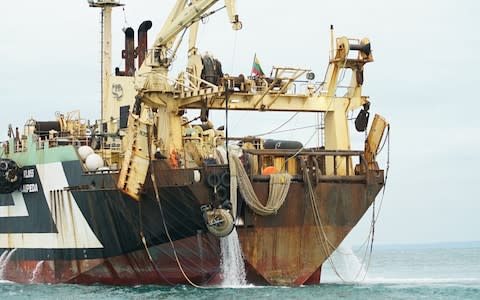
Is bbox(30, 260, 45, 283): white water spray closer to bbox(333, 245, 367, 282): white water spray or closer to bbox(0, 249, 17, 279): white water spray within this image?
bbox(0, 249, 17, 279): white water spray

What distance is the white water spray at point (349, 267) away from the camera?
91.2 feet

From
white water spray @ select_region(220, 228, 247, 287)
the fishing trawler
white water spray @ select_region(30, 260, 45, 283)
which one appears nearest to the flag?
the fishing trawler

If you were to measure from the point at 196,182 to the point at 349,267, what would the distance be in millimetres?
6548

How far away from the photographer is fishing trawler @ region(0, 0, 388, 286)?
24.8 metres

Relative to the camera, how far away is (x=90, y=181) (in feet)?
87.5

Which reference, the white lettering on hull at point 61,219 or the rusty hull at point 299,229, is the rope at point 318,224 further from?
the white lettering on hull at point 61,219

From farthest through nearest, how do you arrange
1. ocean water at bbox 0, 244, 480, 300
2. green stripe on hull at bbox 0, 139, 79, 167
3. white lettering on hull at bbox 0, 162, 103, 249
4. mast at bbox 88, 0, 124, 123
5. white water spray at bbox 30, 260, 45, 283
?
mast at bbox 88, 0, 124, 123 < white water spray at bbox 30, 260, 45, 283 < green stripe on hull at bbox 0, 139, 79, 167 < white lettering on hull at bbox 0, 162, 103, 249 < ocean water at bbox 0, 244, 480, 300

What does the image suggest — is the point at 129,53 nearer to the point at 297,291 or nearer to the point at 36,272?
the point at 36,272

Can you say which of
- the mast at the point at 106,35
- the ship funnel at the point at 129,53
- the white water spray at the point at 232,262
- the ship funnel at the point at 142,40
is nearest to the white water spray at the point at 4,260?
the mast at the point at 106,35

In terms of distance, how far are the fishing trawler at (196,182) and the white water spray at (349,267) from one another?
1.45m

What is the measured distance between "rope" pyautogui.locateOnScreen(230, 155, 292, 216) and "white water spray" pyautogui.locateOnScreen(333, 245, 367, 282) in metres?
3.69

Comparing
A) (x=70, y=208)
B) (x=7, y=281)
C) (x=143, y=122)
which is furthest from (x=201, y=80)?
(x=7, y=281)

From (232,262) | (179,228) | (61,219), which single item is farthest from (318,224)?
(61,219)

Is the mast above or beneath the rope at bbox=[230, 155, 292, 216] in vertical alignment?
above
